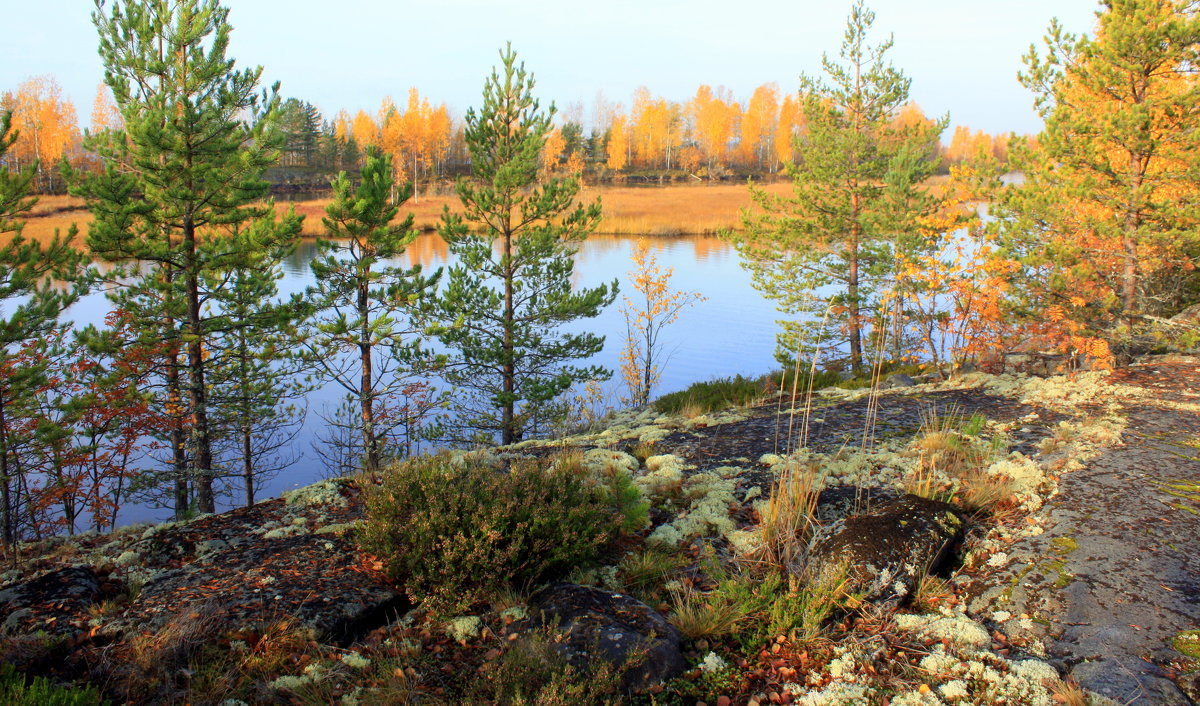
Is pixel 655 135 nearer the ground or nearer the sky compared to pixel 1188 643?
nearer the sky

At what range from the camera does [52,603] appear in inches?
146

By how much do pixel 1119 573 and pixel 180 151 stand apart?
39.7 ft

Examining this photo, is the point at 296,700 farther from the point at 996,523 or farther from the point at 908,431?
the point at 908,431

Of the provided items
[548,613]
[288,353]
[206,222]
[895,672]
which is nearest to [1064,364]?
[895,672]

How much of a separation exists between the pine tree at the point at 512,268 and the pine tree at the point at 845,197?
17.4 feet

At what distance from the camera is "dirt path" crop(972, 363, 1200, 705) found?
9.29 ft

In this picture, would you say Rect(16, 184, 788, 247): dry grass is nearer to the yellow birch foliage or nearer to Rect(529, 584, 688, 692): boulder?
the yellow birch foliage

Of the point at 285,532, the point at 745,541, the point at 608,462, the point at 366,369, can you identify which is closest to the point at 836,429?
the point at 608,462

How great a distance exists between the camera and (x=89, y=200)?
1057cm

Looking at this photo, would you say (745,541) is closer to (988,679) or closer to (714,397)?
(988,679)

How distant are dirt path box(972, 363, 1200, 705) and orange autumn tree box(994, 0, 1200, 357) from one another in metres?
3.92

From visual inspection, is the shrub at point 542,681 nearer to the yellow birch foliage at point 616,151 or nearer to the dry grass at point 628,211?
the dry grass at point 628,211

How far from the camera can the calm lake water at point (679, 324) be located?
16922 mm

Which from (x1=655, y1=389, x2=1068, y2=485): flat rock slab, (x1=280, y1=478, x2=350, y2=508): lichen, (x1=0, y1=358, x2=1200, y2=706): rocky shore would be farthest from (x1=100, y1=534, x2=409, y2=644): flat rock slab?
(x1=655, y1=389, x2=1068, y2=485): flat rock slab
